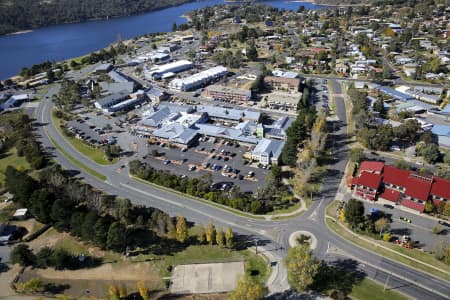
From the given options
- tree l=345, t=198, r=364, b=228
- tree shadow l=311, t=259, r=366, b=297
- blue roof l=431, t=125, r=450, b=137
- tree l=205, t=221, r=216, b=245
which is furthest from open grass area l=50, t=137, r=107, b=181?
blue roof l=431, t=125, r=450, b=137

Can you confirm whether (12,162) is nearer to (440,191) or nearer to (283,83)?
(283,83)

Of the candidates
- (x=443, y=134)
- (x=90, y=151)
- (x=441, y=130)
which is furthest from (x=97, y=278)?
(x=441, y=130)

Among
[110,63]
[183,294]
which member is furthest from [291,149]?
[110,63]

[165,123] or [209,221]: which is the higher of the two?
[165,123]

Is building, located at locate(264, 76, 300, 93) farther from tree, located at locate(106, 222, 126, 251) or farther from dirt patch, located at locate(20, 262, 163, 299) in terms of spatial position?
dirt patch, located at locate(20, 262, 163, 299)

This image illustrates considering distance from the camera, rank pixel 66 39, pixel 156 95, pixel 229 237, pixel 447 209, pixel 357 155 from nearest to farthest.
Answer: pixel 229 237
pixel 447 209
pixel 357 155
pixel 156 95
pixel 66 39

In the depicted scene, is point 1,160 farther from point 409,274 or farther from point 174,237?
point 409,274
